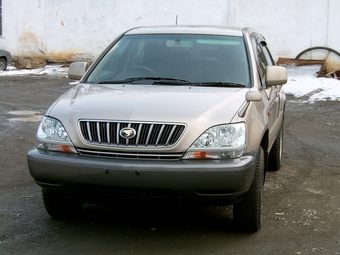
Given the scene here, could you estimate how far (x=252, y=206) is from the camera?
462cm

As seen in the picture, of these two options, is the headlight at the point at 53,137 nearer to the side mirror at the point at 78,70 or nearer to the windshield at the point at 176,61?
the windshield at the point at 176,61

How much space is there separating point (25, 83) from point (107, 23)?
508 centimetres

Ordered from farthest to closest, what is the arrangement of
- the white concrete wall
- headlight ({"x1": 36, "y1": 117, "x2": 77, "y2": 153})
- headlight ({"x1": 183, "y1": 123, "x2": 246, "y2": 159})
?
the white concrete wall < headlight ({"x1": 36, "y1": 117, "x2": 77, "y2": 153}) < headlight ({"x1": 183, "y1": 123, "x2": 246, "y2": 159})

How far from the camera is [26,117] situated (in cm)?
1134

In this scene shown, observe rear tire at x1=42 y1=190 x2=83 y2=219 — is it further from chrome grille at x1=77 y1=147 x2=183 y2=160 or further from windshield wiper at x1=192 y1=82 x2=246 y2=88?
windshield wiper at x1=192 y1=82 x2=246 y2=88

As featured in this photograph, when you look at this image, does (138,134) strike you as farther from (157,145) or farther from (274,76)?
(274,76)

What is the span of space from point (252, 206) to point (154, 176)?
3.13ft

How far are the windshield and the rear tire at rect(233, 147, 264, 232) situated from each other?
3.00 feet

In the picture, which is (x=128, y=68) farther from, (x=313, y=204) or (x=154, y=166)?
(x=313, y=204)

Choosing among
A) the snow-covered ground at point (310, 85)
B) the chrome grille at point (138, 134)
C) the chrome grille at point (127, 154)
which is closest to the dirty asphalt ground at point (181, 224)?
the chrome grille at point (127, 154)

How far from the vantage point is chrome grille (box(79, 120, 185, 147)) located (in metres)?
4.23

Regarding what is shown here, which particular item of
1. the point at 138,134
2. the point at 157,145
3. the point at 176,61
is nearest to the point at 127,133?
the point at 138,134

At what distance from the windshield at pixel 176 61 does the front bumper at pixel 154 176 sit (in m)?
1.21

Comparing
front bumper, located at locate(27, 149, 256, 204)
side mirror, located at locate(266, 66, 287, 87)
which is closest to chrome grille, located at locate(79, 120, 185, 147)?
front bumper, located at locate(27, 149, 256, 204)
